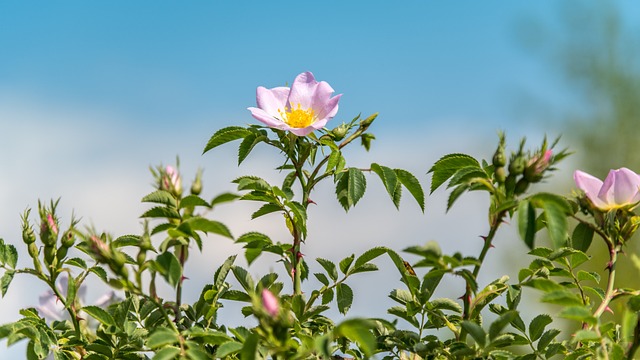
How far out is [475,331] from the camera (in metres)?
1.26

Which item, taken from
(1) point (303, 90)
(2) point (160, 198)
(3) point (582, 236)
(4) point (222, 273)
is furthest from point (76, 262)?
(3) point (582, 236)

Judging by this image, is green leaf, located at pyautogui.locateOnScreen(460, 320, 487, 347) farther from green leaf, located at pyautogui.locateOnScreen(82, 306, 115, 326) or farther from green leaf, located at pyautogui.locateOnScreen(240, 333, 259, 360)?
green leaf, located at pyautogui.locateOnScreen(82, 306, 115, 326)

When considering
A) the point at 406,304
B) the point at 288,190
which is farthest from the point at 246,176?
the point at 406,304

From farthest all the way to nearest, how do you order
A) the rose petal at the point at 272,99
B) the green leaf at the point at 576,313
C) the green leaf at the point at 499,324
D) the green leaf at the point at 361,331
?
the rose petal at the point at 272,99 → the green leaf at the point at 499,324 → the green leaf at the point at 576,313 → the green leaf at the point at 361,331

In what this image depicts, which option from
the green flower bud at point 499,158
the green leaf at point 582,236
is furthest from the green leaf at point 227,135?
the green leaf at point 582,236

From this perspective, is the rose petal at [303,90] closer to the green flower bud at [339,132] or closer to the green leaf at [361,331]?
the green flower bud at [339,132]

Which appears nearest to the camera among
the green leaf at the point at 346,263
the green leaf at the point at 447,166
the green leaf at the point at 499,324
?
the green leaf at the point at 499,324

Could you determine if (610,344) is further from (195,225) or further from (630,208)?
(195,225)

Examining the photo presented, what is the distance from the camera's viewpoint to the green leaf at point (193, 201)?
122 cm

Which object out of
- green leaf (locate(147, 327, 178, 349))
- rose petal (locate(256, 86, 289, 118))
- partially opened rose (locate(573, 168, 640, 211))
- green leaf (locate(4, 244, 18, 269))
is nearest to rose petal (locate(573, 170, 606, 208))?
partially opened rose (locate(573, 168, 640, 211))

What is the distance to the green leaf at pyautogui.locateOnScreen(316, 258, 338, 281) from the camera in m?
1.65

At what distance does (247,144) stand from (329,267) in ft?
1.01

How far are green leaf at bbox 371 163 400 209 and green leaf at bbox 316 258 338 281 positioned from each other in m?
0.20

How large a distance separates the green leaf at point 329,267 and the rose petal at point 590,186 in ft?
1.69
